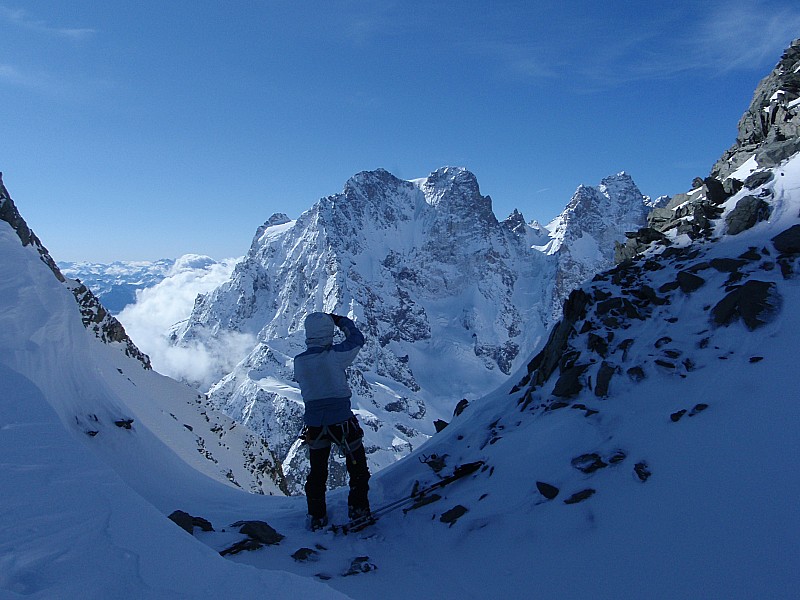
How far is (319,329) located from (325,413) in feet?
3.97

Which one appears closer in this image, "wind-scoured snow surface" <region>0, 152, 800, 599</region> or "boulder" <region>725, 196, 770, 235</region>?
"wind-scoured snow surface" <region>0, 152, 800, 599</region>

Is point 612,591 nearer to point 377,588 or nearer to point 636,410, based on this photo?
point 377,588

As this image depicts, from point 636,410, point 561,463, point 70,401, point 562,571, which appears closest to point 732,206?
point 636,410

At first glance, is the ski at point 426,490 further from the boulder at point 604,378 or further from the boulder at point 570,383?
the boulder at point 604,378

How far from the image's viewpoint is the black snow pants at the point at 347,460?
7.15 m

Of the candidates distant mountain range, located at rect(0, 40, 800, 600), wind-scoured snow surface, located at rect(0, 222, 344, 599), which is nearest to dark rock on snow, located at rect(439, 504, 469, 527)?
distant mountain range, located at rect(0, 40, 800, 600)

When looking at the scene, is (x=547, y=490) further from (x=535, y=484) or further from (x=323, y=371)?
(x=323, y=371)

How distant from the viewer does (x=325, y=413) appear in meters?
7.16

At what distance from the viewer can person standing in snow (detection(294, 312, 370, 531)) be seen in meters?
7.07

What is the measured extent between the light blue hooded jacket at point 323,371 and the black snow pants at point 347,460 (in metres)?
0.15

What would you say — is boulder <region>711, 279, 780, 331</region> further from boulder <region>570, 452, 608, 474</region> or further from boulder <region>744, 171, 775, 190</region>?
boulder <region>744, 171, 775, 190</region>

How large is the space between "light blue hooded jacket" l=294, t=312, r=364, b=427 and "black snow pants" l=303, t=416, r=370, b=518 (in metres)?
0.15

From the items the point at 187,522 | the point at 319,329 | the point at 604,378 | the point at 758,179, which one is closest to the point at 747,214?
the point at 758,179

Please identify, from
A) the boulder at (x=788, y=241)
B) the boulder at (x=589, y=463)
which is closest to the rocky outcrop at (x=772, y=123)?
the boulder at (x=788, y=241)
